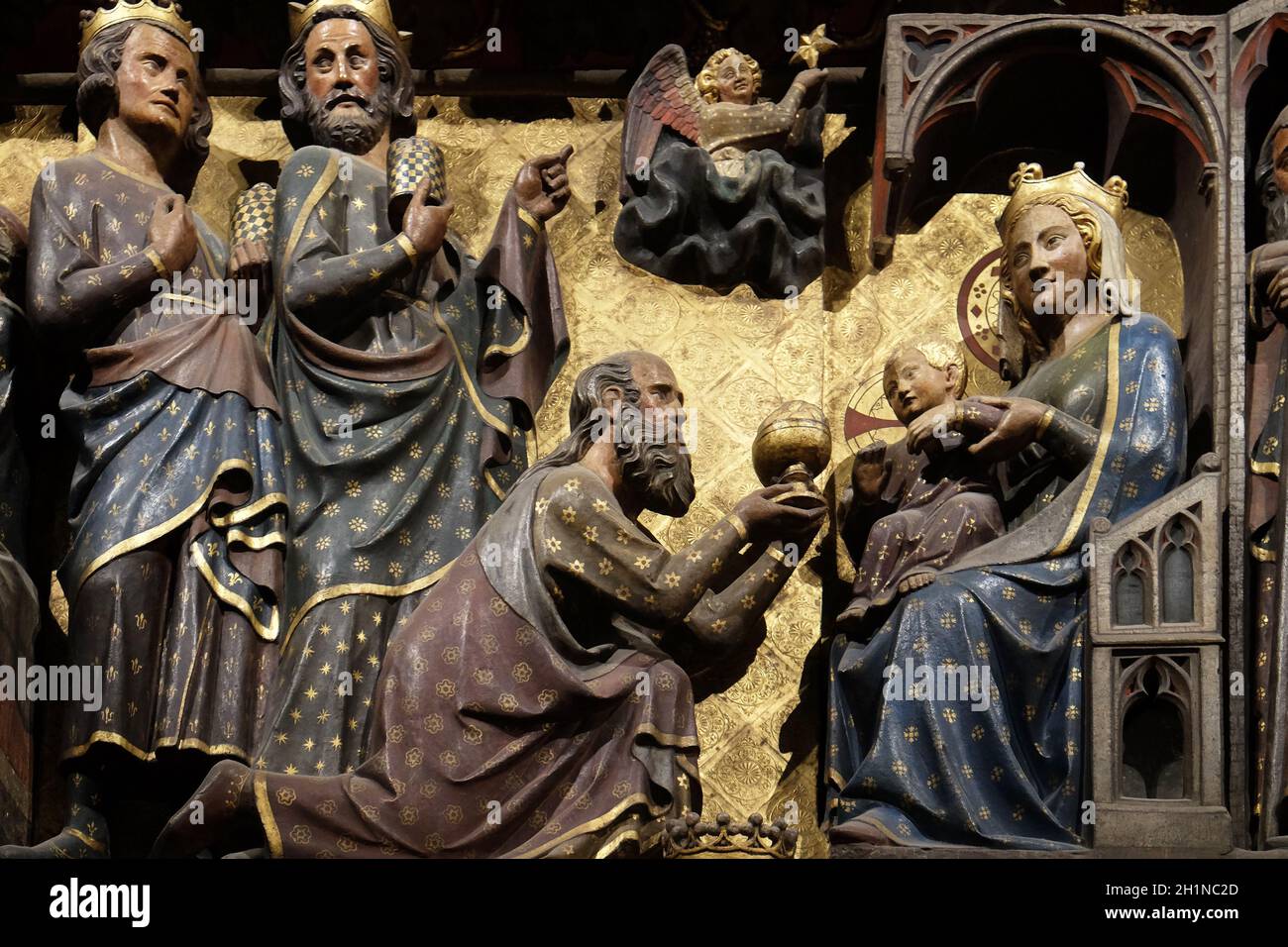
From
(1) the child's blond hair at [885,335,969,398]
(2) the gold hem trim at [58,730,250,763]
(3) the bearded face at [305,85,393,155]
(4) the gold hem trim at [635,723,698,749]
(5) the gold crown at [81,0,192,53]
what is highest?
(5) the gold crown at [81,0,192,53]

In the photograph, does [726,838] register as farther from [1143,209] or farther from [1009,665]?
[1143,209]

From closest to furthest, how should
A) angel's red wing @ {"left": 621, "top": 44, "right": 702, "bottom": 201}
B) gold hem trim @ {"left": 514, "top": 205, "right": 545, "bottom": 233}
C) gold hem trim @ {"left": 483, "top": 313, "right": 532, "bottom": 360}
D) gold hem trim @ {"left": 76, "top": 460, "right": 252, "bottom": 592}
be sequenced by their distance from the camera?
gold hem trim @ {"left": 76, "top": 460, "right": 252, "bottom": 592}
gold hem trim @ {"left": 483, "top": 313, "right": 532, "bottom": 360}
gold hem trim @ {"left": 514, "top": 205, "right": 545, "bottom": 233}
angel's red wing @ {"left": 621, "top": 44, "right": 702, "bottom": 201}

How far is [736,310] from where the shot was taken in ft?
28.2

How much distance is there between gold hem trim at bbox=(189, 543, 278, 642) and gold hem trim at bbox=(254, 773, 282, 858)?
510 mm

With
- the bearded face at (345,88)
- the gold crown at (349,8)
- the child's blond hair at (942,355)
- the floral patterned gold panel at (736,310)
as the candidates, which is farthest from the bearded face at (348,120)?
the child's blond hair at (942,355)

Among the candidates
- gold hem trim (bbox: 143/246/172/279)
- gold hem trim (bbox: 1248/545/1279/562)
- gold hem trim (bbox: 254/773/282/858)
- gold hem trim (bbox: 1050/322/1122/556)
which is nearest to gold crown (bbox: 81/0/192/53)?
gold hem trim (bbox: 143/246/172/279)

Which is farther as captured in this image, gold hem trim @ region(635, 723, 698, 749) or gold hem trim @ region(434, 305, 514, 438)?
gold hem trim @ region(434, 305, 514, 438)

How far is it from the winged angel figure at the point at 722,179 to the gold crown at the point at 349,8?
72cm

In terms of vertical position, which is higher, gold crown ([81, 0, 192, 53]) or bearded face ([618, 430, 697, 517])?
gold crown ([81, 0, 192, 53])

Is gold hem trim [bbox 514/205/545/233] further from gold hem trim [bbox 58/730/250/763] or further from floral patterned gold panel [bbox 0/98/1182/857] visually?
gold hem trim [bbox 58/730/250/763]

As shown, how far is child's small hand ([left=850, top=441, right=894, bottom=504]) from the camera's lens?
8.19m

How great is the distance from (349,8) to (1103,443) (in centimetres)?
246

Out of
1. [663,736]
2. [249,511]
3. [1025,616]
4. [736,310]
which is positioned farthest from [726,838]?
[736,310]

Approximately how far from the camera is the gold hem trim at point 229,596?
7.77 metres
